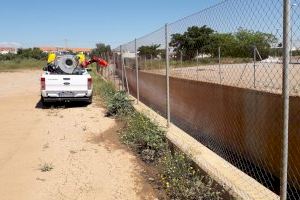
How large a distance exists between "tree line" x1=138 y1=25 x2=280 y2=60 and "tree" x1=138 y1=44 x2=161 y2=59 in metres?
2.42

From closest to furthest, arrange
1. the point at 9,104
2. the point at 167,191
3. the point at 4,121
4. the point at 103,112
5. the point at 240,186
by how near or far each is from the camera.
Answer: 1. the point at 240,186
2. the point at 167,191
3. the point at 4,121
4. the point at 103,112
5. the point at 9,104

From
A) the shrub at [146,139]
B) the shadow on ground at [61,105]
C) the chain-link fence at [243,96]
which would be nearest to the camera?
the chain-link fence at [243,96]

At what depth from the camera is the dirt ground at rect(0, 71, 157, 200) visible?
19.8ft

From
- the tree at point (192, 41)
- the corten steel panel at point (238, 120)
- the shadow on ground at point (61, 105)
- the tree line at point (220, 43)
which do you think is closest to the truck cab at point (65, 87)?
the shadow on ground at point (61, 105)

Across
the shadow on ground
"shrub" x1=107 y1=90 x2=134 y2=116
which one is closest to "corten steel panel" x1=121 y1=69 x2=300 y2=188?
"shrub" x1=107 y1=90 x2=134 y2=116

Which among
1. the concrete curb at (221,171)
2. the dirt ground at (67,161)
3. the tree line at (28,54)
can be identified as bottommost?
the dirt ground at (67,161)

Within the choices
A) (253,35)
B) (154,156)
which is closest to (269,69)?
(253,35)

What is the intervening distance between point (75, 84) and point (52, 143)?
246 inches

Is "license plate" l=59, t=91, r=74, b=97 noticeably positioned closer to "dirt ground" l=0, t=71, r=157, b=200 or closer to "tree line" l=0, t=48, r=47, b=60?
"dirt ground" l=0, t=71, r=157, b=200

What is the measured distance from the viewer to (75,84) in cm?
1539

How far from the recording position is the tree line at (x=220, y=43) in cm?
447

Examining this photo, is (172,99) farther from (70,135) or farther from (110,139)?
(70,135)

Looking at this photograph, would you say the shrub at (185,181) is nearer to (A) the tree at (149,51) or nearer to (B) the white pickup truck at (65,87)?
(A) the tree at (149,51)

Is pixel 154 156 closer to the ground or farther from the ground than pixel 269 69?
closer to the ground
